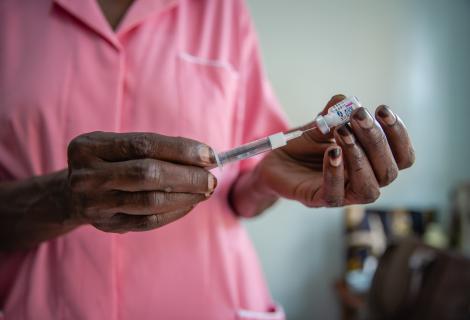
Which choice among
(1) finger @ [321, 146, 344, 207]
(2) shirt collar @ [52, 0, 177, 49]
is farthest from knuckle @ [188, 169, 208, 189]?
(2) shirt collar @ [52, 0, 177, 49]

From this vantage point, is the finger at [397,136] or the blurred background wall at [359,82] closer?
the finger at [397,136]

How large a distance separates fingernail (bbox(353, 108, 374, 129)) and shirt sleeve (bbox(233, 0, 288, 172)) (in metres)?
0.31

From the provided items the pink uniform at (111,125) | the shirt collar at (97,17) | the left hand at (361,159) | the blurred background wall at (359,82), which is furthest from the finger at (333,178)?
the blurred background wall at (359,82)

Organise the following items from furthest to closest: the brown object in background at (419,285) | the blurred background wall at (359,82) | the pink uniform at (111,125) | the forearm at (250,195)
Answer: the blurred background wall at (359,82) → the brown object in background at (419,285) → the forearm at (250,195) → the pink uniform at (111,125)

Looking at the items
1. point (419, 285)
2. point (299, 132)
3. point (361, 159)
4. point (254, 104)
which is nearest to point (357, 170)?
point (361, 159)

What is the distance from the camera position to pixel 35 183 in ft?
1.31

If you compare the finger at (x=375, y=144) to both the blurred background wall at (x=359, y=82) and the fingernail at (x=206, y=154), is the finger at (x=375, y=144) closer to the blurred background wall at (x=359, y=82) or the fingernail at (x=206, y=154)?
the fingernail at (x=206, y=154)

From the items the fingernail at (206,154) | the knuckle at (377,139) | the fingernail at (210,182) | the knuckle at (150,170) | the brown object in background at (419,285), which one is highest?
the knuckle at (377,139)

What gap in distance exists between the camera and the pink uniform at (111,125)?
0.42 meters

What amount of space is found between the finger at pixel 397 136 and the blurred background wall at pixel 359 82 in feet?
2.89

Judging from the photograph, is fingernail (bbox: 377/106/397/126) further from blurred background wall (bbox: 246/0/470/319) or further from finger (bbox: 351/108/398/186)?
blurred background wall (bbox: 246/0/470/319)

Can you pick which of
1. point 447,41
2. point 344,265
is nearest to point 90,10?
point 344,265

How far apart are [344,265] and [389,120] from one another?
4.37ft

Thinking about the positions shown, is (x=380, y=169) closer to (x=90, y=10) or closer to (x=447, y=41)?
(x=90, y=10)
